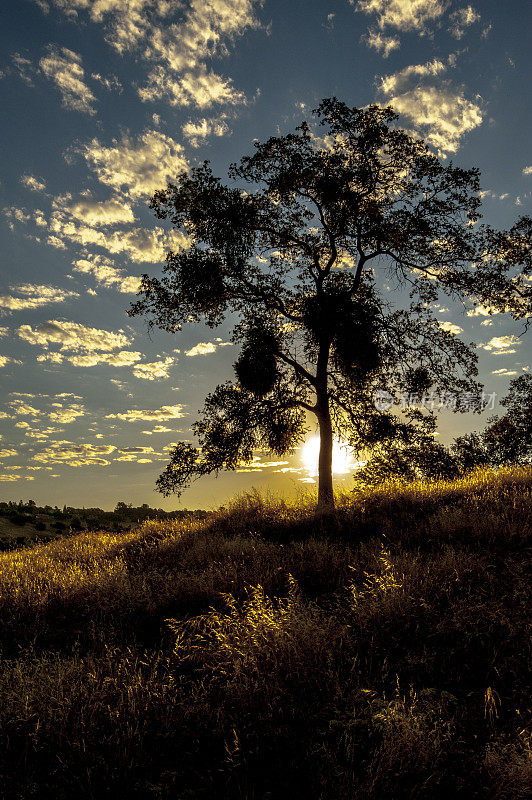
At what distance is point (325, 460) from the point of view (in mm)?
13930

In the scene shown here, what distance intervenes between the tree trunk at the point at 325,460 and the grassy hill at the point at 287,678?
497 centimetres

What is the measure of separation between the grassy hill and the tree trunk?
16.3 ft

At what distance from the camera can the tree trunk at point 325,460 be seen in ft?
44.5

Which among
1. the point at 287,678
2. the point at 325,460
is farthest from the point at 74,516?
the point at 287,678

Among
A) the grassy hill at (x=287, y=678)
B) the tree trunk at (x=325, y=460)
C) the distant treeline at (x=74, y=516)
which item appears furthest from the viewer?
the distant treeline at (x=74, y=516)

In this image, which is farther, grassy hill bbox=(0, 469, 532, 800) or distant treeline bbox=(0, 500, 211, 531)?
distant treeline bbox=(0, 500, 211, 531)

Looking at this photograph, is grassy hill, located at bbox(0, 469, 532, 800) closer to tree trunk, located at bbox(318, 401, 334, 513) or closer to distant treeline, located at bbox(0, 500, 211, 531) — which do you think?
tree trunk, located at bbox(318, 401, 334, 513)

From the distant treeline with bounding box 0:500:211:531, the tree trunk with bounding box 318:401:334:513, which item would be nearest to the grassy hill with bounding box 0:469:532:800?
the tree trunk with bounding box 318:401:334:513

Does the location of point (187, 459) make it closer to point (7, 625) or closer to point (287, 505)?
point (287, 505)

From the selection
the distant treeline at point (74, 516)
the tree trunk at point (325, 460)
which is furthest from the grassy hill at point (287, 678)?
the distant treeline at point (74, 516)

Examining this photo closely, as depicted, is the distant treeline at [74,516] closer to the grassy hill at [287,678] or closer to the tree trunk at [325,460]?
the tree trunk at [325,460]

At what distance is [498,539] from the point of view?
772 centimetres

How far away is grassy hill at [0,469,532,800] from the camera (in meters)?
3.21

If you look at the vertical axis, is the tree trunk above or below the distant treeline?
above
